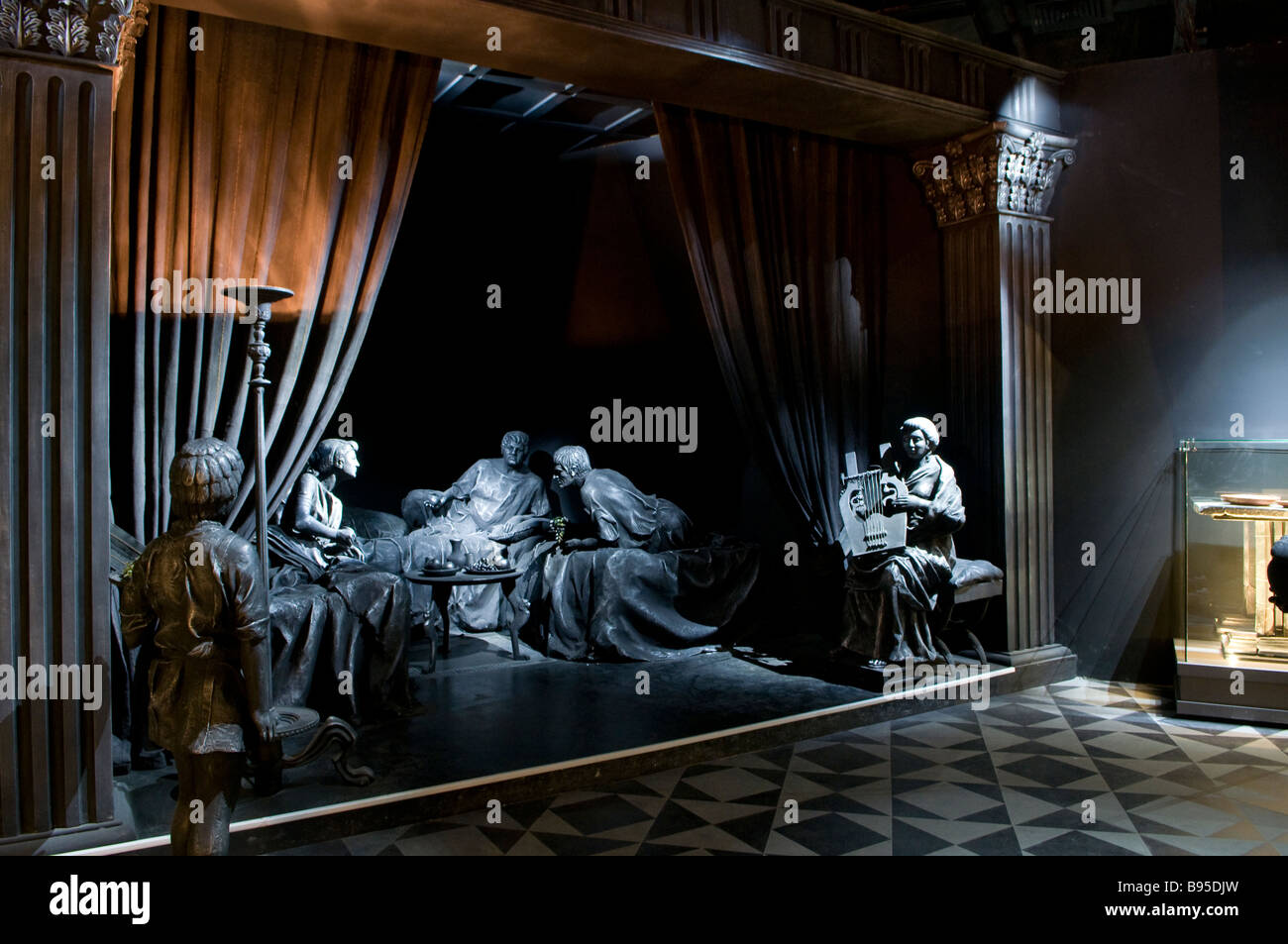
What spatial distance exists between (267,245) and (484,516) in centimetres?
296

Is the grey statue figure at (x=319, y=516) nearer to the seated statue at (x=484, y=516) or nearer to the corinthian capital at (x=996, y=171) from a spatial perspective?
the seated statue at (x=484, y=516)

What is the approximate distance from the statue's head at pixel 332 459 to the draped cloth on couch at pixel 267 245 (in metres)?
0.81

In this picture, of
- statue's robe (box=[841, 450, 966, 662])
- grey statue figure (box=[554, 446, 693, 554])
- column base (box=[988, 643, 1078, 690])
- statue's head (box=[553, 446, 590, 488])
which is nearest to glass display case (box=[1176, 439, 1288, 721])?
column base (box=[988, 643, 1078, 690])

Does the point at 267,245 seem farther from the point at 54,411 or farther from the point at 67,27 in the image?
the point at 54,411

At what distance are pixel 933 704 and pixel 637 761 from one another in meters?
1.94

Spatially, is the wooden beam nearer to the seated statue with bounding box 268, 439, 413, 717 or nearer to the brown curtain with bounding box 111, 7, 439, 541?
the brown curtain with bounding box 111, 7, 439, 541

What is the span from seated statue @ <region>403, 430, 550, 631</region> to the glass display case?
12.7 feet

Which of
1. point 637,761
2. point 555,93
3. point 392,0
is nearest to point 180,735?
point 637,761

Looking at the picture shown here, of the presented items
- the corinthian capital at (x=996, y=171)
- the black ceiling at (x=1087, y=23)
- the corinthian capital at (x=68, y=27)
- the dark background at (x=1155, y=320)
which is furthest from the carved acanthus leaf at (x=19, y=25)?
the black ceiling at (x=1087, y=23)

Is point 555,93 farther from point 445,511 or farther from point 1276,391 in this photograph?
point 1276,391

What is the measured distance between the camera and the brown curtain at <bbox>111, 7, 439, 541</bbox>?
12.4 feet

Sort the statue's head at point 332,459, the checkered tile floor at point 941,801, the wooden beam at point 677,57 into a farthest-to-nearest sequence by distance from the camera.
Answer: the statue's head at point 332,459 → the wooden beam at point 677,57 → the checkered tile floor at point 941,801

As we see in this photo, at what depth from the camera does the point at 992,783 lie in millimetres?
4043

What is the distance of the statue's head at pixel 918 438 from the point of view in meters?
5.27
